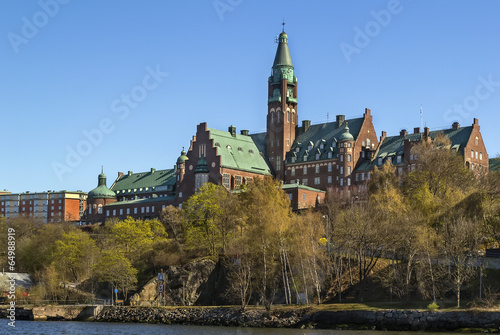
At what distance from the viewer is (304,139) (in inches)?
5748

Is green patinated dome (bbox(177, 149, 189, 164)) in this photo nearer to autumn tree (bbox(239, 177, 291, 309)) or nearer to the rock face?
the rock face

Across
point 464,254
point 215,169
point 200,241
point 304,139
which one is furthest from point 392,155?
point 464,254

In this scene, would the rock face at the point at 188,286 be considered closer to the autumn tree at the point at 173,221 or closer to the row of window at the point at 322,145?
the autumn tree at the point at 173,221

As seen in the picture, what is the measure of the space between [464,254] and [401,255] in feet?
26.9

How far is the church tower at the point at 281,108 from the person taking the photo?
469ft

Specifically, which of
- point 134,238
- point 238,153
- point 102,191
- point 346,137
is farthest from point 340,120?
point 102,191

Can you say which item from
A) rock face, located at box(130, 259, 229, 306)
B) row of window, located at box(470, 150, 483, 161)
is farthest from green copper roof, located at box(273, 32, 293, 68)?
rock face, located at box(130, 259, 229, 306)

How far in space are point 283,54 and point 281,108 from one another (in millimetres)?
10077

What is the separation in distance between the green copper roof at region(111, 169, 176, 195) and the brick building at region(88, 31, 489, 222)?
352 inches

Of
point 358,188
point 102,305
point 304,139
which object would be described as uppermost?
point 304,139

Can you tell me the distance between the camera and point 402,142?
131 m

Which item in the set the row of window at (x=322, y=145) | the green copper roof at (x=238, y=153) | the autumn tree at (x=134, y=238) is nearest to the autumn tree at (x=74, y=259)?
the autumn tree at (x=134, y=238)

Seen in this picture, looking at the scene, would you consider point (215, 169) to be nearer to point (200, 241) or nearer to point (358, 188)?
point (358, 188)

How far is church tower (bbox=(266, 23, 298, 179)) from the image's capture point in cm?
14300
